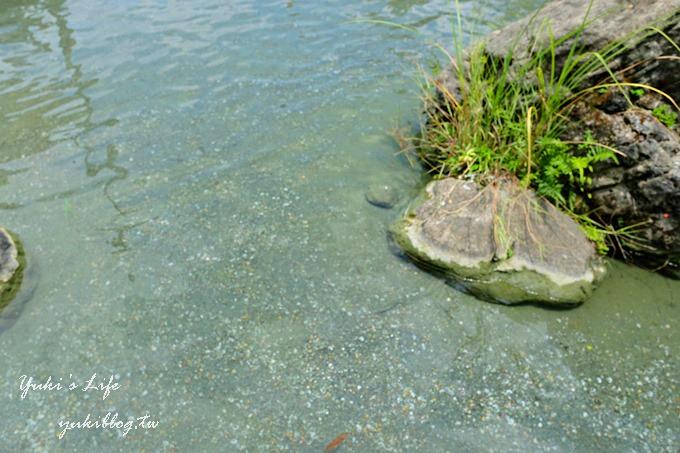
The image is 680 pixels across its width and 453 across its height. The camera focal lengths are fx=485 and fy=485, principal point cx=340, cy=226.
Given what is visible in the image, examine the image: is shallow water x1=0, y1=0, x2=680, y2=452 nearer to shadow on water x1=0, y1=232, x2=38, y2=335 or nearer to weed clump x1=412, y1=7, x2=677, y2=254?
shadow on water x1=0, y1=232, x2=38, y2=335

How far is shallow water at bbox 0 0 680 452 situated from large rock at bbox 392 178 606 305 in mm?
175

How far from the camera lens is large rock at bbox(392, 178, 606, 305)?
3.89 m

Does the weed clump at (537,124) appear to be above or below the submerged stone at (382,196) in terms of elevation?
above

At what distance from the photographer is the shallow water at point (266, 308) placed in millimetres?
3219

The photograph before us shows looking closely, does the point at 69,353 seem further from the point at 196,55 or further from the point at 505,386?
the point at 196,55

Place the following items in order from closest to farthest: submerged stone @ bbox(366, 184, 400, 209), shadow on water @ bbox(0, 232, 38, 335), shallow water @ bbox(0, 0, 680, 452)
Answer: shallow water @ bbox(0, 0, 680, 452), shadow on water @ bbox(0, 232, 38, 335), submerged stone @ bbox(366, 184, 400, 209)

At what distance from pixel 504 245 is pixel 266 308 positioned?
6.64 ft

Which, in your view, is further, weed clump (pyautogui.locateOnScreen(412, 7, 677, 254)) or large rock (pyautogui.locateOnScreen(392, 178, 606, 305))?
weed clump (pyautogui.locateOnScreen(412, 7, 677, 254))

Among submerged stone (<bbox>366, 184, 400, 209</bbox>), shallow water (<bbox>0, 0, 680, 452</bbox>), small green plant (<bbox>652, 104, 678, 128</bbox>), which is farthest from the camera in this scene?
submerged stone (<bbox>366, 184, 400, 209</bbox>)

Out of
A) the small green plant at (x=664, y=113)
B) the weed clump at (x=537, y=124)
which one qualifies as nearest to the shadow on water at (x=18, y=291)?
the weed clump at (x=537, y=124)

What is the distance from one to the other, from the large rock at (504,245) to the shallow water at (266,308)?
0.17 m

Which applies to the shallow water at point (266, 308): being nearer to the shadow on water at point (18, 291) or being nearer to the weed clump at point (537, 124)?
the shadow on water at point (18, 291)

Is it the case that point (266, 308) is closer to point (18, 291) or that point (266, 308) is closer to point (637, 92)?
point (18, 291)

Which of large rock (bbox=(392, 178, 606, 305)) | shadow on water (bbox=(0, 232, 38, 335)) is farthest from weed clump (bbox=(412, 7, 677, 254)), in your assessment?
shadow on water (bbox=(0, 232, 38, 335))
